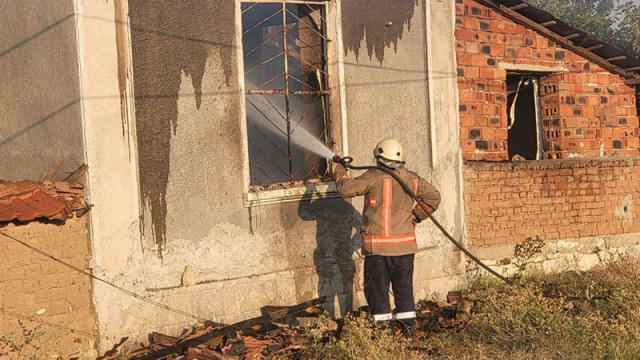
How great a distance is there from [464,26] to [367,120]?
206 cm

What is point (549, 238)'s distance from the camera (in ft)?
31.6

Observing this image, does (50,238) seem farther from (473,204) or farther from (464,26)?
(464,26)

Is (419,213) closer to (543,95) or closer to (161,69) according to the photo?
(161,69)

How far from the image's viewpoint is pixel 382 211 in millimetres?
6750

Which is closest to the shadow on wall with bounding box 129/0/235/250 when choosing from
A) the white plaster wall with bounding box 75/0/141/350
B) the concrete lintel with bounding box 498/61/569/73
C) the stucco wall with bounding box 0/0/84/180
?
the white plaster wall with bounding box 75/0/141/350

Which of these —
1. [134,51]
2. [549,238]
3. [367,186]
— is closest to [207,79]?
[134,51]

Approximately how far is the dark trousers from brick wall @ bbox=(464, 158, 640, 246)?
93.6 inches

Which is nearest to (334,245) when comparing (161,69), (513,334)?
(513,334)

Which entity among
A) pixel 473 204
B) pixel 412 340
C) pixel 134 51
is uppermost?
pixel 134 51

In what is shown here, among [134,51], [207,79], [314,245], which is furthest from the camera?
[314,245]

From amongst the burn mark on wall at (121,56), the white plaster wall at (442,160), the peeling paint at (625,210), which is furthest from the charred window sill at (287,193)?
the peeling paint at (625,210)

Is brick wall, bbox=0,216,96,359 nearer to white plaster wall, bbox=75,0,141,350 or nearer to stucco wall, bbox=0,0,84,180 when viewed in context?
white plaster wall, bbox=75,0,141,350

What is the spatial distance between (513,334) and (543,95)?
15.8 ft

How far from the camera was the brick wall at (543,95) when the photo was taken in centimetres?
916
